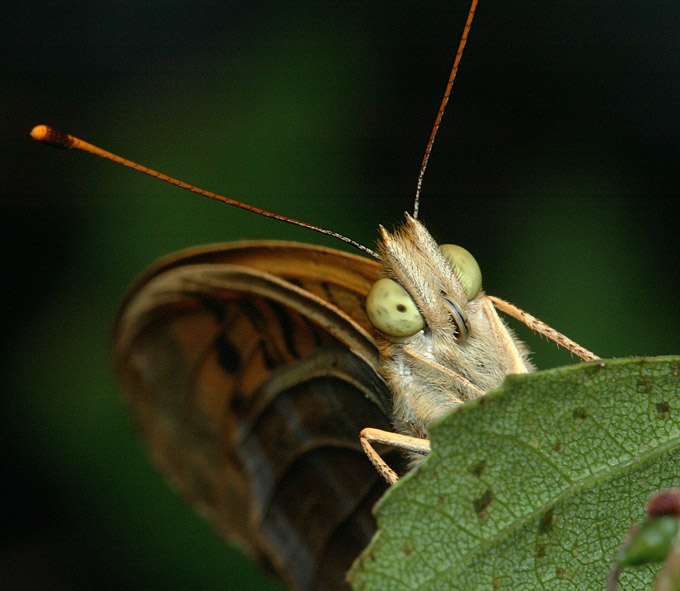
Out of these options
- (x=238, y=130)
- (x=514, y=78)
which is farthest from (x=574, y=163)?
(x=238, y=130)

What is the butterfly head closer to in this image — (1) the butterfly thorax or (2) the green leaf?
(1) the butterfly thorax

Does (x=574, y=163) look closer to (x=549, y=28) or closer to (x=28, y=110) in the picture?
(x=549, y=28)

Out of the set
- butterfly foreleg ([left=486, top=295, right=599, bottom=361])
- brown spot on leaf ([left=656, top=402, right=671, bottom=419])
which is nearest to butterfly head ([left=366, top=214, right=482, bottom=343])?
butterfly foreleg ([left=486, top=295, right=599, bottom=361])

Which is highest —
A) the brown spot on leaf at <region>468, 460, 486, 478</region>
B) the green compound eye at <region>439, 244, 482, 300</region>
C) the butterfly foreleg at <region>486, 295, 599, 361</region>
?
the green compound eye at <region>439, 244, 482, 300</region>

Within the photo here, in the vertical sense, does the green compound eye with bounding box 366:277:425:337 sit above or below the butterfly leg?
above

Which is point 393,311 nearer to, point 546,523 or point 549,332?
point 549,332

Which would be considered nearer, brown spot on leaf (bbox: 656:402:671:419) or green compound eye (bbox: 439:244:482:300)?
brown spot on leaf (bbox: 656:402:671:419)
